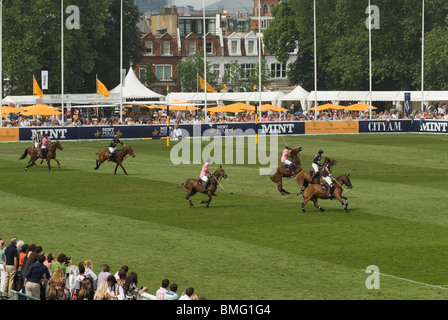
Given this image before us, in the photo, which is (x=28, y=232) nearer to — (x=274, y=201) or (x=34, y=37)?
(x=274, y=201)

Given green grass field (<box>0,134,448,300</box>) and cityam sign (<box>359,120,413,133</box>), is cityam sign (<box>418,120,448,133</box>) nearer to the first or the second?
cityam sign (<box>359,120,413,133</box>)

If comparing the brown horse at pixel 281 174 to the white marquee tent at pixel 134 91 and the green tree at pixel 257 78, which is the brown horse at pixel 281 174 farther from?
the green tree at pixel 257 78

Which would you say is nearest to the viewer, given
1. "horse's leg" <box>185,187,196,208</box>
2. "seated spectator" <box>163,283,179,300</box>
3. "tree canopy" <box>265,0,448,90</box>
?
"seated spectator" <box>163,283,179,300</box>

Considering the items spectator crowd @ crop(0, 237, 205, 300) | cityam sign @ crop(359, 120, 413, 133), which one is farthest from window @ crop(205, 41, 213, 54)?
spectator crowd @ crop(0, 237, 205, 300)

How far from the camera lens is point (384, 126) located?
8300 centimetres

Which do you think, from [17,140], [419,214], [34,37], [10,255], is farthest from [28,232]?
[34,37]

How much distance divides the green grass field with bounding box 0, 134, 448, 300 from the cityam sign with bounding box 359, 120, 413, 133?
30.6m

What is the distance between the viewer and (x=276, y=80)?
15362cm

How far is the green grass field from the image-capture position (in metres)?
23.3

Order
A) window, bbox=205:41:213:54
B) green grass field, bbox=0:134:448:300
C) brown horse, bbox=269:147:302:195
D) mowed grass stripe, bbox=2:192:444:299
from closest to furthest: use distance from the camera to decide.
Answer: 1. mowed grass stripe, bbox=2:192:444:299
2. green grass field, bbox=0:134:448:300
3. brown horse, bbox=269:147:302:195
4. window, bbox=205:41:213:54

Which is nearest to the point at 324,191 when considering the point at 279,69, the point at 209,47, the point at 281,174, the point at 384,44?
the point at 281,174

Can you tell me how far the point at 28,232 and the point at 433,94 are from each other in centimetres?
7598

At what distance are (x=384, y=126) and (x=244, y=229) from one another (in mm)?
54310

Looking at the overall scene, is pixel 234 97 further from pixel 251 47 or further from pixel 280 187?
pixel 280 187
